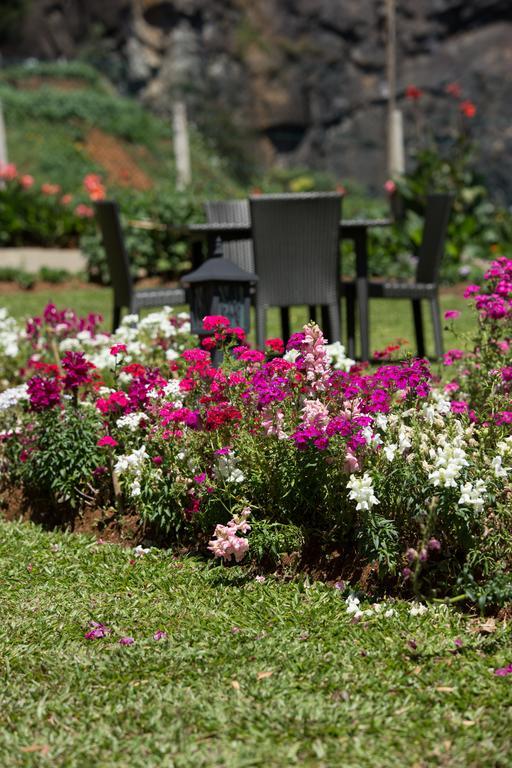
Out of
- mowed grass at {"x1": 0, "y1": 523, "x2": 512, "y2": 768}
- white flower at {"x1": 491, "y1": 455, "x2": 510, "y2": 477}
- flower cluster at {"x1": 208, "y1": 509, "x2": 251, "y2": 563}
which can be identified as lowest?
mowed grass at {"x1": 0, "y1": 523, "x2": 512, "y2": 768}

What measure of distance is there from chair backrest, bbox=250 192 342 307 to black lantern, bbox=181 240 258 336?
1202mm

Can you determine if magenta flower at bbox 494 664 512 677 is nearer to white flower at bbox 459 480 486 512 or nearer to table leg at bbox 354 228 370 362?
white flower at bbox 459 480 486 512

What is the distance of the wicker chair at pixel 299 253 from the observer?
5.50 meters

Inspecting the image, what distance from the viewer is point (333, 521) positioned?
312 centimetres

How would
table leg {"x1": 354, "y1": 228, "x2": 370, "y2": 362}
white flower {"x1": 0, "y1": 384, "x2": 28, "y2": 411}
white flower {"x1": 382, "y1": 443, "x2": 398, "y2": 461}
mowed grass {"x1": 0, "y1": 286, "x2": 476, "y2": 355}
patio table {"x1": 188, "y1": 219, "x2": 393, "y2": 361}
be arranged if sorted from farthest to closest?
mowed grass {"x1": 0, "y1": 286, "x2": 476, "y2": 355}, table leg {"x1": 354, "y1": 228, "x2": 370, "y2": 362}, patio table {"x1": 188, "y1": 219, "x2": 393, "y2": 361}, white flower {"x1": 0, "y1": 384, "x2": 28, "y2": 411}, white flower {"x1": 382, "y1": 443, "x2": 398, "y2": 461}

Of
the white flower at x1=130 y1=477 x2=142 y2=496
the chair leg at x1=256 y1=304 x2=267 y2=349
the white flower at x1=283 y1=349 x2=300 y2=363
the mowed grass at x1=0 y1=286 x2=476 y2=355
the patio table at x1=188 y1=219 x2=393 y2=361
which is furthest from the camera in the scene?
the mowed grass at x1=0 y1=286 x2=476 y2=355

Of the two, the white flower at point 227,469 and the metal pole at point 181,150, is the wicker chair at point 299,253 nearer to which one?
the white flower at point 227,469

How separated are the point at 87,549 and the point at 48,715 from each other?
1148mm

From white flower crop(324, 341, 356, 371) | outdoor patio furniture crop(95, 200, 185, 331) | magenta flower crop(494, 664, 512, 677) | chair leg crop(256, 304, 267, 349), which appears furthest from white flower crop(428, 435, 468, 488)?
outdoor patio furniture crop(95, 200, 185, 331)

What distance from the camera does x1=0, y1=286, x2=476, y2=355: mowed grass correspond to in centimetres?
742

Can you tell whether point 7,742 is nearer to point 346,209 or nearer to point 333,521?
point 333,521

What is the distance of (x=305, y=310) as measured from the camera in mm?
9156

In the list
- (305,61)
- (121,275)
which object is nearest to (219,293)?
(121,275)

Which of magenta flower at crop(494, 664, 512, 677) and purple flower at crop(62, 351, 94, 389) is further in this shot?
purple flower at crop(62, 351, 94, 389)
